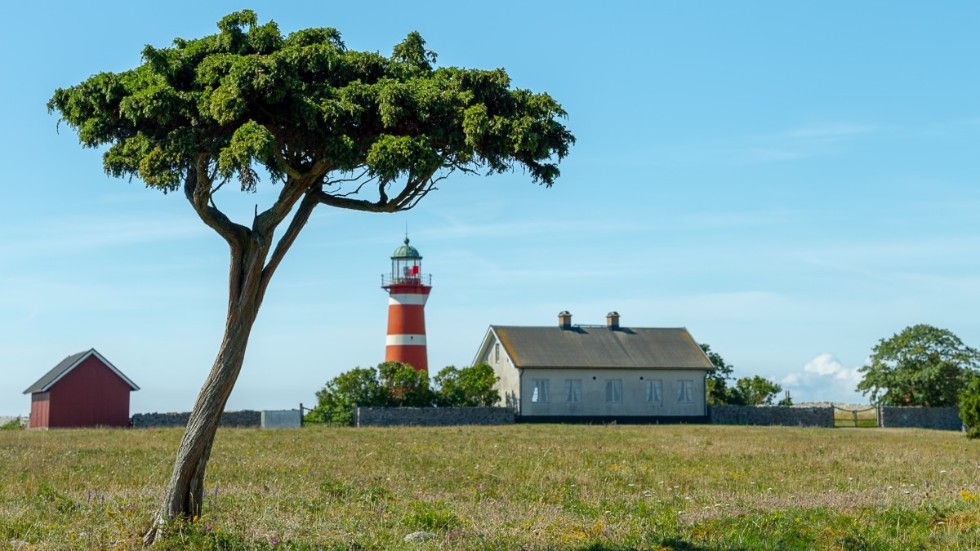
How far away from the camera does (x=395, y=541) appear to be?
1174cm

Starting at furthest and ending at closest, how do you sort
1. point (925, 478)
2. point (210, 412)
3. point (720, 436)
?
1. point (720, 436)
2. point (925, 478)
3. point (210, 412)

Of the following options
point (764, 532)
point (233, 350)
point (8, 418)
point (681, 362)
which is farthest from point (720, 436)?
point (8, 418)

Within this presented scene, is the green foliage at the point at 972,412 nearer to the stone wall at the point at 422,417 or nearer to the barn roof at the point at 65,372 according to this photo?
the stone wall at the point at 422,417

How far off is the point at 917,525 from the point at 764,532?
88.8 inches

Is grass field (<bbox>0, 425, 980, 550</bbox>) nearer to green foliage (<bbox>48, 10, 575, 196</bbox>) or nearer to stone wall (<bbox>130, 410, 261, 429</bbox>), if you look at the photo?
green foliage (<bbox>48, 10, 575, 196</bbox>)

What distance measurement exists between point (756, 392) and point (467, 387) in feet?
62.1

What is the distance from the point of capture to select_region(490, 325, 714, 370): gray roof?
5634 centimetres

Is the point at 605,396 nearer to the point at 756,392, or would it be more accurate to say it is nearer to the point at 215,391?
the point at 756,392

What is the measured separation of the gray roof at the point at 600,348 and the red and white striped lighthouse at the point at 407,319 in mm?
4529

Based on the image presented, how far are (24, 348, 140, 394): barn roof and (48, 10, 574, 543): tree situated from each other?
41177 millimetres

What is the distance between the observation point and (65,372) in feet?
162

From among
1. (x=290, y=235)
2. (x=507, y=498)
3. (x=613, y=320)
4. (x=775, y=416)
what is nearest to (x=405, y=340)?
(x=613, y=320)

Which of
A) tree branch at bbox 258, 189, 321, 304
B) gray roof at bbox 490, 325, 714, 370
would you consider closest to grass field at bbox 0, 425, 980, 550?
tree branch at bbox 258, 189, 321, 304

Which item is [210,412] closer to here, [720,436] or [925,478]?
[925,478]
